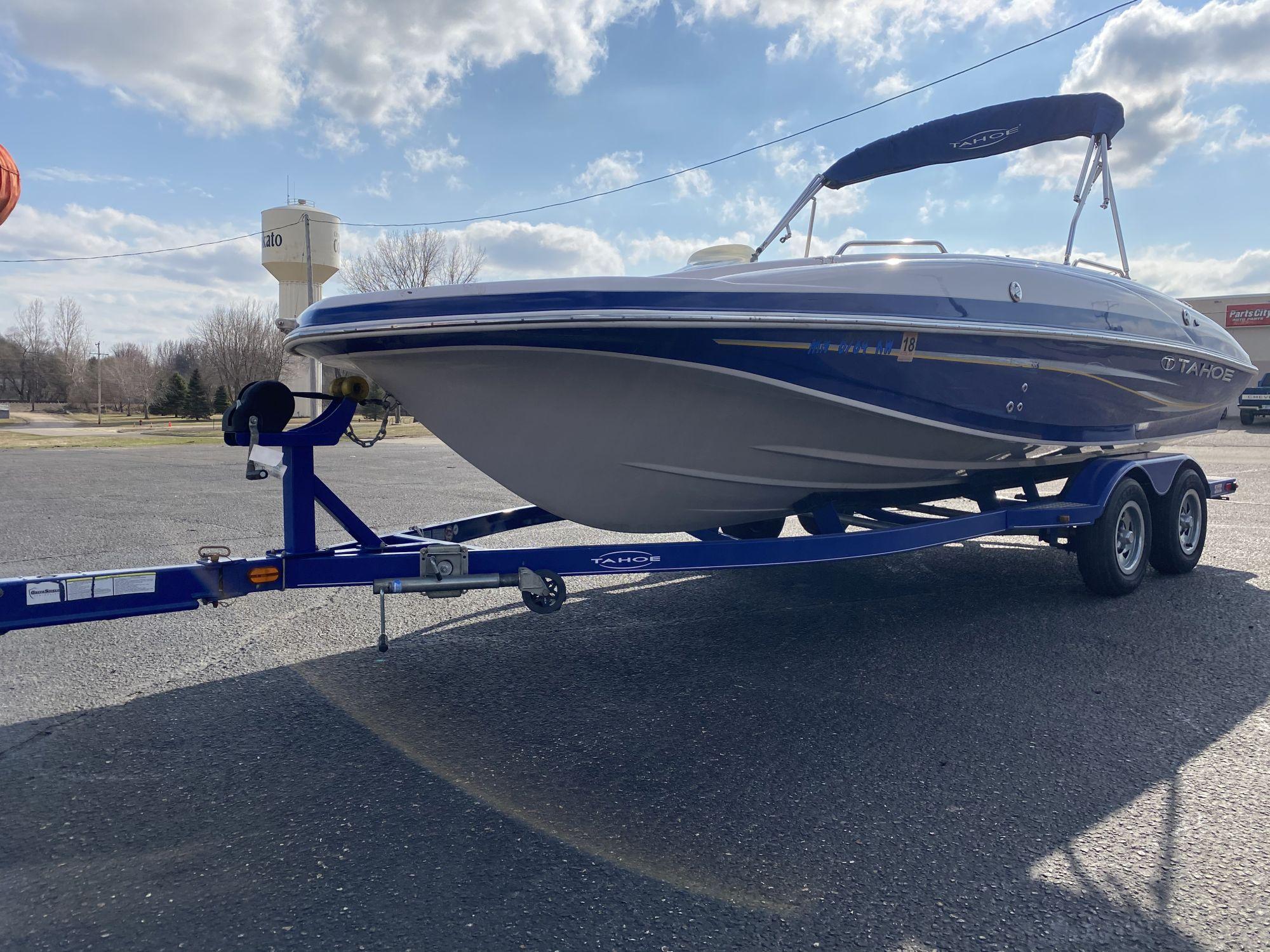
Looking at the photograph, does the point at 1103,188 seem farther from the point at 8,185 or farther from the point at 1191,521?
the point at 8,185

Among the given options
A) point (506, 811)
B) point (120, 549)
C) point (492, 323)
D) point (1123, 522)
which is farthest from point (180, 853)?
point (1123, 522)

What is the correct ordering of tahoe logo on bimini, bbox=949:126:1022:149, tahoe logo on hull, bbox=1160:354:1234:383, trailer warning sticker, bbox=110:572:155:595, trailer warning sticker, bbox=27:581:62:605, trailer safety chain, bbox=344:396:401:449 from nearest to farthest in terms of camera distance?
trailer warning sticker, bbox=27:581:62:605
trailer warning sticker, bbox=110:572:155:595
trailer safety chain, bbox=344:396:401:449
tahoe logo on hull, bbox=1160:354:1234:383
tahoe logo on bimini, bbox=949:126:1022:149

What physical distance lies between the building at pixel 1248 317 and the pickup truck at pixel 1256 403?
7.05 meters

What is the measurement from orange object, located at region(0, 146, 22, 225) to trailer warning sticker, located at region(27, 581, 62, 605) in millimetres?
13708

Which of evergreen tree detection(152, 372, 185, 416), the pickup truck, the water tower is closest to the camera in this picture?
the pickup truck

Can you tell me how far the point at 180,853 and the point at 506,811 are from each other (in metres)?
0.92

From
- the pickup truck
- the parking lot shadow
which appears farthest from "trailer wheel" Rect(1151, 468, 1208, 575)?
the pickup truck

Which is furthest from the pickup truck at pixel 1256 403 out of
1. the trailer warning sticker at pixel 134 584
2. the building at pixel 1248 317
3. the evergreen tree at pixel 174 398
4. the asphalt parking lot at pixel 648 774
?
the evergreen tree at pixel 174 398

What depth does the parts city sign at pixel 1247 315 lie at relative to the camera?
33.9 metres

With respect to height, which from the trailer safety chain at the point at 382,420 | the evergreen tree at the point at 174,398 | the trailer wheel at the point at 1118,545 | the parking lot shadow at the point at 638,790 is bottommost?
the parking lot shadow at the point at 638,790

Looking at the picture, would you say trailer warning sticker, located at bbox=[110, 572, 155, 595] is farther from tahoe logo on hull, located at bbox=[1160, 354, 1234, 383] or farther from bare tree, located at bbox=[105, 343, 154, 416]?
bare tree, located at bbox=[105, 343, 154, 416]

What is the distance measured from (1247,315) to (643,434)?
38.7 metres

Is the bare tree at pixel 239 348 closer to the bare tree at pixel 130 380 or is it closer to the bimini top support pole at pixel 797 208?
the bare tree at pixel 130 380

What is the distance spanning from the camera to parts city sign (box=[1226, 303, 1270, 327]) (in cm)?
3391
